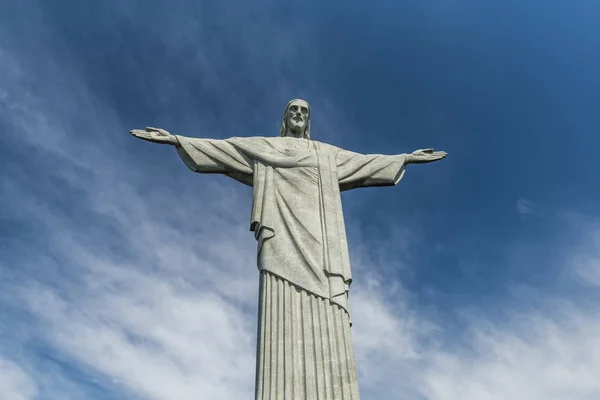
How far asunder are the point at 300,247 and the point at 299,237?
26 cm

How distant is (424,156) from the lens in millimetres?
12750

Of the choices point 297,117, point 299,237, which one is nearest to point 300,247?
point 299,237

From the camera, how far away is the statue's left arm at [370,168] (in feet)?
39.8

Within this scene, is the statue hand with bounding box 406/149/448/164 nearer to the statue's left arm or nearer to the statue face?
the statue's left arm

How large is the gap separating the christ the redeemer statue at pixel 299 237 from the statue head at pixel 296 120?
24 mm

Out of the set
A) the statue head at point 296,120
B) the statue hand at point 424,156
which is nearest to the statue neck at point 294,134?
the statue head at point 296,120

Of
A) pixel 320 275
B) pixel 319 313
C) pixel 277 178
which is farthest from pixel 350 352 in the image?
pixel 277 178

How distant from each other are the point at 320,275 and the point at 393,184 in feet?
11.6

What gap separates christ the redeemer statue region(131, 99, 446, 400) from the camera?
8.90m

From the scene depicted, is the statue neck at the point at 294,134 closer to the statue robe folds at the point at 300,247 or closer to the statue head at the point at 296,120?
the statue head at the point at 296,120

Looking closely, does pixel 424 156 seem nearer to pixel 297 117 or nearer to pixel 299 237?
pixel 297 117

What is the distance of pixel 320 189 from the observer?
1130 centimetres

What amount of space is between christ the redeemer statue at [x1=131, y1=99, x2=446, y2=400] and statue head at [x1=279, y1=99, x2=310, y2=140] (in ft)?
0.08

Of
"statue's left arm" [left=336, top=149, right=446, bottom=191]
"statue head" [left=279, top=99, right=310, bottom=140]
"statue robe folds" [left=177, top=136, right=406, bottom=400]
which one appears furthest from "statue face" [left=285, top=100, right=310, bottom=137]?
"statue's left arm" [left=336, top=149, right=446, bottom=191]
